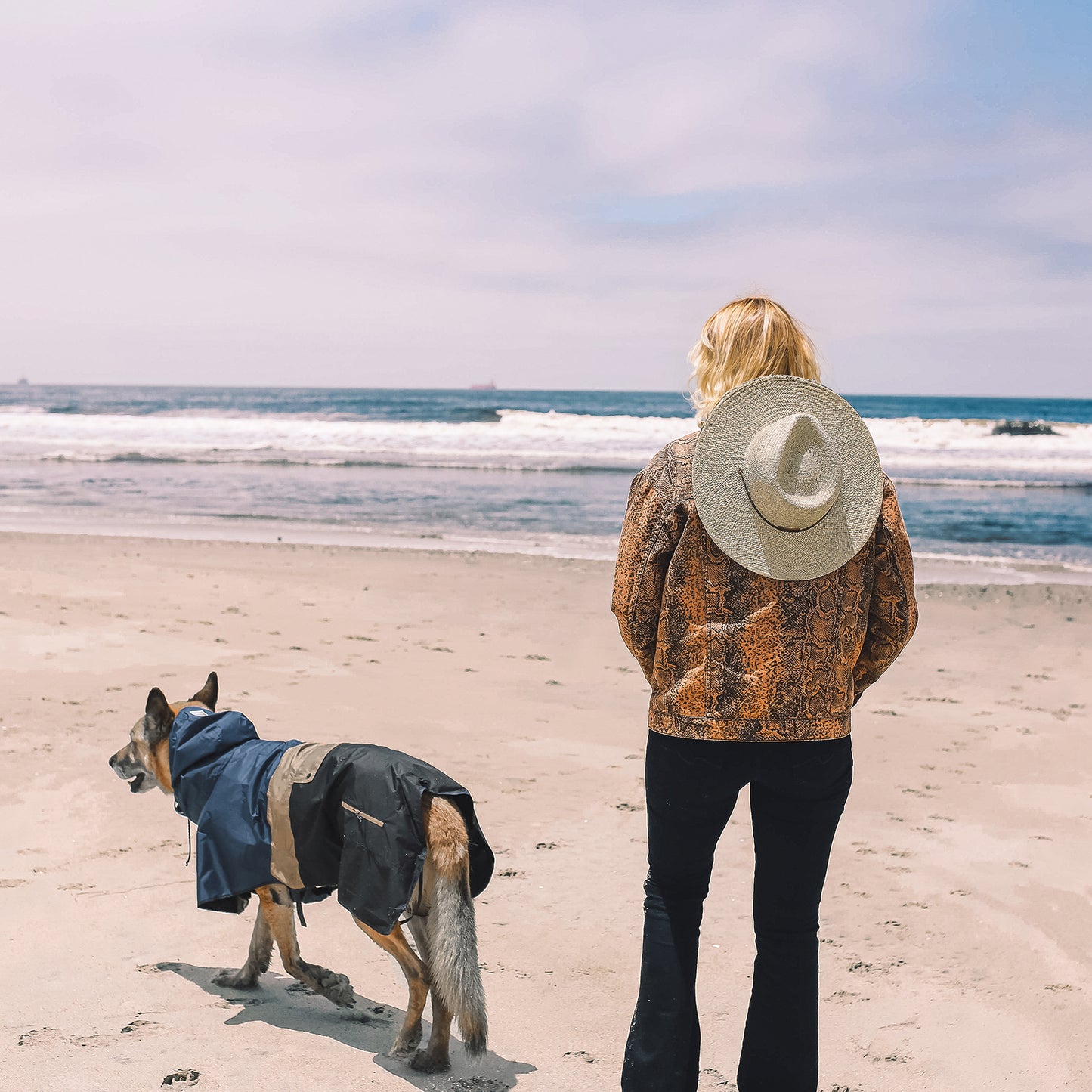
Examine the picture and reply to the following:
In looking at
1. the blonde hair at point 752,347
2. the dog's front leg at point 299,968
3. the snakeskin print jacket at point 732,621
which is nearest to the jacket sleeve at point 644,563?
the snakeskin print jacket at point 732,621

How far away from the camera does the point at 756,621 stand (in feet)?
6.86

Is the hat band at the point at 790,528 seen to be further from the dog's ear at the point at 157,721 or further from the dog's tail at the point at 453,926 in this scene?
the dog's ear at the point at 157,721

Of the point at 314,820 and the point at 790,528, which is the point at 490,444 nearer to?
the point at 314,820

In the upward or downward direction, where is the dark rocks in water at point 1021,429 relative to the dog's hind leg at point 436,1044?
upward

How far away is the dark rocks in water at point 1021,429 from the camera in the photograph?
1352 inches

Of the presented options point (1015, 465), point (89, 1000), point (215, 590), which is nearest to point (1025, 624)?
point (215, 590)

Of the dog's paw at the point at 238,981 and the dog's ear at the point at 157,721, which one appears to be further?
the dog's ear at the point at 157,721

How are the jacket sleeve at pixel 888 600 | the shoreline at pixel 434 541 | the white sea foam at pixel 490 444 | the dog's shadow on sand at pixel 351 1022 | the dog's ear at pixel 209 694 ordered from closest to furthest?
1. the jacket sleeve at pixel 888 600
2. the dog's shadow on sand at pixel 351 1022
3. the dog's ear at pixel 209 694
4. the shoreline at pixel 434 541
5. the white sea foam at pixel 490 444

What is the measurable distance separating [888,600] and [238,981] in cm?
228

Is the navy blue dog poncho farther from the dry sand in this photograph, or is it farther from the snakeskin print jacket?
the snakeskin print jacket

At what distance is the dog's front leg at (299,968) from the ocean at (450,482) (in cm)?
194

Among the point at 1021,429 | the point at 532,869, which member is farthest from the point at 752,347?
the point at 1021,429

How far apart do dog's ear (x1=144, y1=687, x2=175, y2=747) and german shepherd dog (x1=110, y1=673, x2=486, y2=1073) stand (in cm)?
7

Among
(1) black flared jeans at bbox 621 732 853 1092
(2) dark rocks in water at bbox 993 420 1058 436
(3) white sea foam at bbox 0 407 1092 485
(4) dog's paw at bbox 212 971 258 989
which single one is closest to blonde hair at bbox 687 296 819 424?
(1) black flared jeans at bbox 621 732 853 1092
